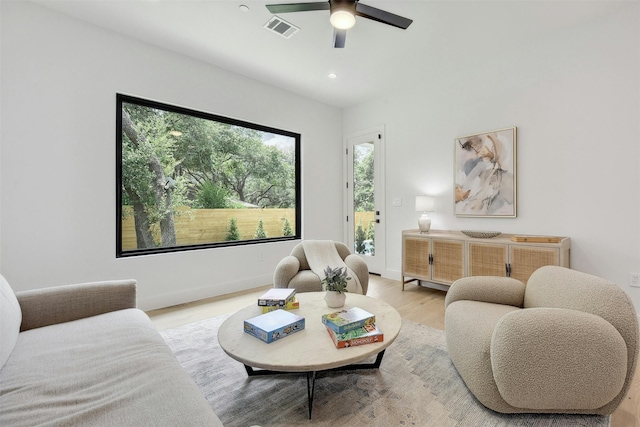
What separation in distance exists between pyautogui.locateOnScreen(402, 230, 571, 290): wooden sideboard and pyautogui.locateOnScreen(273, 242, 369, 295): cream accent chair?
3.39 ft

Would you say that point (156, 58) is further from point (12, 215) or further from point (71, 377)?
point (71, 377)

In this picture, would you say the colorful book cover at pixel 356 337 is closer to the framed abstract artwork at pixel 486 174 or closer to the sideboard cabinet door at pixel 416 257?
the sideboard cabinet door at pixel 416 257

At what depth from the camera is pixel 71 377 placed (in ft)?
3.55

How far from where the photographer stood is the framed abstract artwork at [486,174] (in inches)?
121

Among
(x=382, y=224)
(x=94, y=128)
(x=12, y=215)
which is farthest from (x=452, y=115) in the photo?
(x=12, y=215)

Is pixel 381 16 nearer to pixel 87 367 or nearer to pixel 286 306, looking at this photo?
pixel 286 306

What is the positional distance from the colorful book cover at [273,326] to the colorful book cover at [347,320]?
0.17m

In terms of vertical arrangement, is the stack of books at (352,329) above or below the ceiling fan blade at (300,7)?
below

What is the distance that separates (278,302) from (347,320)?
0.53 m

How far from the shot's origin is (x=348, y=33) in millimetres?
2727

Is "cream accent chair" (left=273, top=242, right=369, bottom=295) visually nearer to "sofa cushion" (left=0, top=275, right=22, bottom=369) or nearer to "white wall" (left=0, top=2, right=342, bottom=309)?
"white wall" (left=0, top=2, right=342, bottom=309)

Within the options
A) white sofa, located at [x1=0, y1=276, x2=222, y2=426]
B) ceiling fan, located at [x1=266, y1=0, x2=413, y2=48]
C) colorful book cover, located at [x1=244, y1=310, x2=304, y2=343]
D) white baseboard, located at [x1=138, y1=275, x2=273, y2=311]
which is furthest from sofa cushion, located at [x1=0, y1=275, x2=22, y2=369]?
ceiling fan, located at [x1=266, y1=0, x2=413, y2=48]

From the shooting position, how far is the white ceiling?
2.38 meters

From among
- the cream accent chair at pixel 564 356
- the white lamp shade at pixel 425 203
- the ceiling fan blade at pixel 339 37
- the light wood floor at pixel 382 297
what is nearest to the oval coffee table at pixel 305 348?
the cream accent chair at pixel 564 356
